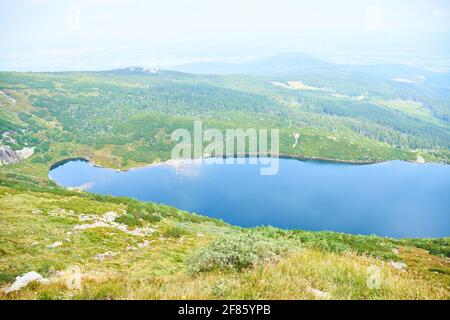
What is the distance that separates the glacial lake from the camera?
127000 millimetres

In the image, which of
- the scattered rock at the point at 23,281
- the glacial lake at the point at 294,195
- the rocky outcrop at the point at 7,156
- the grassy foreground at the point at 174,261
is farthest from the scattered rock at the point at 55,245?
the rocky outcrop at the point at 7,156

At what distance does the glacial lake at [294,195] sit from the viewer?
127 m

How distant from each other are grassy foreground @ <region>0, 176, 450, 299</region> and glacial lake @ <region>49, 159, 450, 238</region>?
9171cm

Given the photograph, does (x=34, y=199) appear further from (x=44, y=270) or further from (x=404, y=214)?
(x=404, y=214)

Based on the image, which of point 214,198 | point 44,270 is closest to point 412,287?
point 44,270

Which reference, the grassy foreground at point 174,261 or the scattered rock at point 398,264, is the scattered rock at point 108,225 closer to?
the grassy foreground at point 174,261

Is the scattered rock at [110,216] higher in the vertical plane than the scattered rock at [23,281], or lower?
lower

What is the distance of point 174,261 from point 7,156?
211885mm

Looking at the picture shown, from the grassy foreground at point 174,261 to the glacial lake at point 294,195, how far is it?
301 feet

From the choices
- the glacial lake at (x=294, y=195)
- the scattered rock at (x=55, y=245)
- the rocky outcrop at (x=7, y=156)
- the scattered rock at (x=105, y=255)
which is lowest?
the glacial lake at (x=294, y=195)

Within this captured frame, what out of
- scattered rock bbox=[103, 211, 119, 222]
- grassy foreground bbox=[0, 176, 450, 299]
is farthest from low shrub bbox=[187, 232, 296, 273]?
scattered rock bbox=[103, 211, 119, 222]

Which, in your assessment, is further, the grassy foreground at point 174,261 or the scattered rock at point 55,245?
the scattered rock at point 55,245

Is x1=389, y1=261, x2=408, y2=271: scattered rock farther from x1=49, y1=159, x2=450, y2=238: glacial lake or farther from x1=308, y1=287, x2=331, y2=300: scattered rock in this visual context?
x1=49, y1=159, x2=450, y2=238: glacial lake
